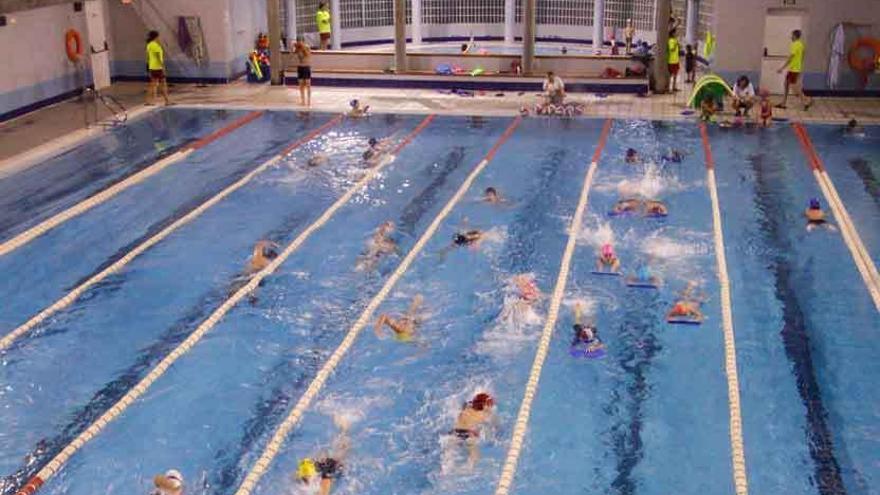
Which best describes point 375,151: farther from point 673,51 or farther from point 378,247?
point 673,51

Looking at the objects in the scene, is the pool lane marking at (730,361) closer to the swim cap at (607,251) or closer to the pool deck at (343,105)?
the swim cap at (607,251)

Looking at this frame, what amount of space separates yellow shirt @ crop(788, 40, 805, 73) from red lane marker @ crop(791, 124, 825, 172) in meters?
1.45

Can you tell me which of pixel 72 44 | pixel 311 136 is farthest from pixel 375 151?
pixel 72 44

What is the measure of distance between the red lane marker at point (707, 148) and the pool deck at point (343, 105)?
877 millimetres

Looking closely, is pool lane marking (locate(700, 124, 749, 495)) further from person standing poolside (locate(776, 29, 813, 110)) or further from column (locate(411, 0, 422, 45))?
column (locate(411, 0, 422, 45))

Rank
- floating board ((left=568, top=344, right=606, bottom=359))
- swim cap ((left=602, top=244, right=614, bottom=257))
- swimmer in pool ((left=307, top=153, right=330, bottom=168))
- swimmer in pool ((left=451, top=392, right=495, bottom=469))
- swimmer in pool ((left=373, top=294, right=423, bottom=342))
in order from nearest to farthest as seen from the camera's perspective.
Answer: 1. swimmer in pool ((left=451, top=392, right=495, bottom=469))
2. floating board ((left=568, top=344, right=606, bottom=359))
3. swimmer in pool ((left=373, top=294, right=423, bottom=342))
4. swim cap ((left=602, top=244, right=614, bottom=257))
5. swimmer in pool ((left=307, top=153, right=330, bottom=168))

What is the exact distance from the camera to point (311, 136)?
17141 mm

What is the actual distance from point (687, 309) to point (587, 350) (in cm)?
137

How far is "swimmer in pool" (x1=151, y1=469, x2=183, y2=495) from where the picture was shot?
268 inches

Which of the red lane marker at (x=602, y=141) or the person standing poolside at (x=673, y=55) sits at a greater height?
the person standing poolside at (x=673, y=55)

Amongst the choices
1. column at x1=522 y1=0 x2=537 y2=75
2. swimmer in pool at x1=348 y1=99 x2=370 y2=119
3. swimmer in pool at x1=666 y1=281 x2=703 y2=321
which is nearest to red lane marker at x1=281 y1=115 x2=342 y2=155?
swimmer in pool at x1=348 y1=99 x2=370 y2=119

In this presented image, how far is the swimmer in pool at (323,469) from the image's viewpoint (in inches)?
278

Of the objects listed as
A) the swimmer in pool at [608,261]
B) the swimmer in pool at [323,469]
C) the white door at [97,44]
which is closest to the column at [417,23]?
the white door at [97,44]

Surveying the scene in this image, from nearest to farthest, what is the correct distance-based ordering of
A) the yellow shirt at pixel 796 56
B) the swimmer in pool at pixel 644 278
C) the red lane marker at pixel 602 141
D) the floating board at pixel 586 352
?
the floating board at pixel 586 352, the swimmer in pool at pixel 644 278, the red lane marker at pixel 602 141, the yellow shirt at pixel 796 56
